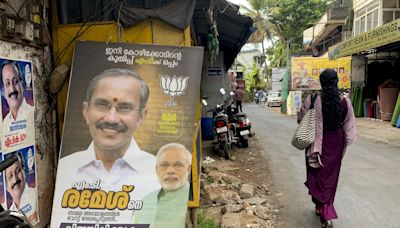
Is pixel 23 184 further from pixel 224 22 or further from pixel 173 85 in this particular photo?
pixel 224 22

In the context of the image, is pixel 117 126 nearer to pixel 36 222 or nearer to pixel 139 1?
pixel 36 222

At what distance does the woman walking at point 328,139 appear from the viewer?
502 centimetres

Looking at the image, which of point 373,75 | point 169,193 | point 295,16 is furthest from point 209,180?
point 295,16

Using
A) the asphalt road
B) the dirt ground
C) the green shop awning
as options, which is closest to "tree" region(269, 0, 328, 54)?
the green shop awning

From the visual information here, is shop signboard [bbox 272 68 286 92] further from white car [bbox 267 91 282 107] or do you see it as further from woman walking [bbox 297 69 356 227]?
woman walking [bbox 297 69 356 227]

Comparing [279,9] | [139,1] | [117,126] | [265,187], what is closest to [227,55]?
[265,187]

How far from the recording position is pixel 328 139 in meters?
5.11

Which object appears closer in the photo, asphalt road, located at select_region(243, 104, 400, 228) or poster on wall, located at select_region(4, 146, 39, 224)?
poster on wall, located at select_region(4, 146, 39, 224)

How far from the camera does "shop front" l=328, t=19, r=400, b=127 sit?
1636cm

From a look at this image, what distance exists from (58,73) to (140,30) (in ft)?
3.17

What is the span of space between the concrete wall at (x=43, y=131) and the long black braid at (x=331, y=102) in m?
3.04

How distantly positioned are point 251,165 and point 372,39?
8348mm

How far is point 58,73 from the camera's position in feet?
13.9

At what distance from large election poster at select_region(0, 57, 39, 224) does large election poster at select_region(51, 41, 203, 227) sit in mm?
256
